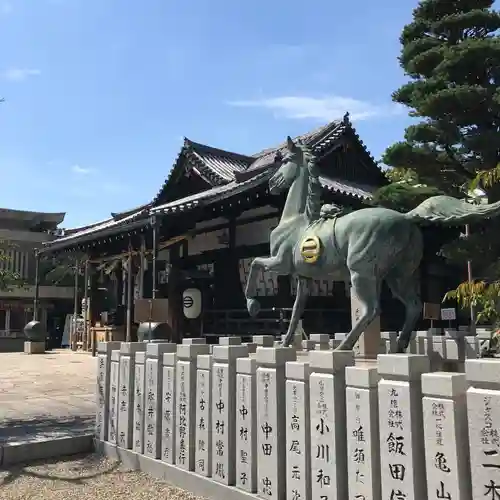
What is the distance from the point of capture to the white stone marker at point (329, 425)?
332cm

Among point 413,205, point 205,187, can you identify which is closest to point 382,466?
point 413,205

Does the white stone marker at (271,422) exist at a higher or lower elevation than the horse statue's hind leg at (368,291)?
lower

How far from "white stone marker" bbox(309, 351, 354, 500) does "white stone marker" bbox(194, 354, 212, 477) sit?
119 cm

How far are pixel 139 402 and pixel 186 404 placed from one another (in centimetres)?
80

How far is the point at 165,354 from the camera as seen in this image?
16.4ft

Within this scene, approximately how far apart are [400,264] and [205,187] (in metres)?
12.3

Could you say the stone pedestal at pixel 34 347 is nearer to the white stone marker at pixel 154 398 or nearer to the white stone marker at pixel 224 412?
the white stone marker at pixel 154 398

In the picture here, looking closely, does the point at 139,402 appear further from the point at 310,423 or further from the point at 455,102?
the point at 455,102

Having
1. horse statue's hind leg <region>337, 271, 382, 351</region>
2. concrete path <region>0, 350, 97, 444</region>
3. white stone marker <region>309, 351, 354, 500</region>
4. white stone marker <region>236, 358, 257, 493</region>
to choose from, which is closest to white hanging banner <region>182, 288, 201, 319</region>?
concrete path <region>0, 350, 97, 444</region>

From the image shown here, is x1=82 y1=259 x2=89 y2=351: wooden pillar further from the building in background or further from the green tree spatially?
the green tree

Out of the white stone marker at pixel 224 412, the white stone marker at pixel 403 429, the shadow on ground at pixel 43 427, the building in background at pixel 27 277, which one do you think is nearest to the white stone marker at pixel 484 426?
the white stone marker at pixel 403 429

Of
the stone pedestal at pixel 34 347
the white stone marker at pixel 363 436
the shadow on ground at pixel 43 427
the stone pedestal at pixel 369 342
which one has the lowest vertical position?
the shadow on ground at pixel 43 427

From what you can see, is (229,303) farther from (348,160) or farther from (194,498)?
(194,498)

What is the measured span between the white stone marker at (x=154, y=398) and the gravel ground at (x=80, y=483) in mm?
A: 268
